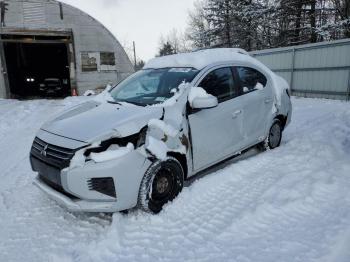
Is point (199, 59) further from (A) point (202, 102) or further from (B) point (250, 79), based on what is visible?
(B) point (250, 79)

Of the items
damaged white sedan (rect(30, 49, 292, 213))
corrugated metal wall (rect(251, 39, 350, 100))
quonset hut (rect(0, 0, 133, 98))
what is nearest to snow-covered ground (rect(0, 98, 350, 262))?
damaged white sedan (rect(30, 49, 292, 213))

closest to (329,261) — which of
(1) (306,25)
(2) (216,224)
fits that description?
(2) (216,224)

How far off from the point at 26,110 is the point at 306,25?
65.3ft

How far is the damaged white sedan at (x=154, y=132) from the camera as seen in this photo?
10.6 feet

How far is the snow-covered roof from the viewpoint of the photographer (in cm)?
455

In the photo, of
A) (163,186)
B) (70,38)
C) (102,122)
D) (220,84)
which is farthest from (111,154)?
(70,38)

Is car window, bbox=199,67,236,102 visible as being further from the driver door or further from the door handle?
the door handle

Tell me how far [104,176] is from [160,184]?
776 millimetres

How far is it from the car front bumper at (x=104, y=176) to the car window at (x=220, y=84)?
5.14 ft

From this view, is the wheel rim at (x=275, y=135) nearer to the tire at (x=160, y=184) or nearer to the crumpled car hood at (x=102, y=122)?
the tire at (x=160, y=184)

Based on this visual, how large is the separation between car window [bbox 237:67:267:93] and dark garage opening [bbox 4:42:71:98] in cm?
1601

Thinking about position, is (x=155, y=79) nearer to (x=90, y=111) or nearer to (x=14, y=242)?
(x=90, y=111)

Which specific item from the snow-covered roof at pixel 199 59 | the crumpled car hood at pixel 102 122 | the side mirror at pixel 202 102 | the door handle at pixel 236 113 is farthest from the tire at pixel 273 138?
the crumpled car hood at pixel 102 122

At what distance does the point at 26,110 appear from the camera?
11.4 meters
